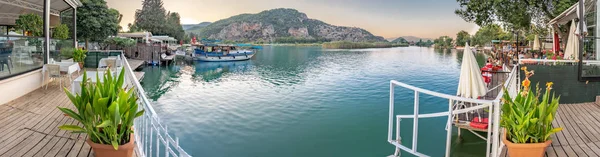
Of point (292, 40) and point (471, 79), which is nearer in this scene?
point (471, 79)

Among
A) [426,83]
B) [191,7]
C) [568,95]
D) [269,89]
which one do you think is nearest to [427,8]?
[191,7]

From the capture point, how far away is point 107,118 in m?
3.40

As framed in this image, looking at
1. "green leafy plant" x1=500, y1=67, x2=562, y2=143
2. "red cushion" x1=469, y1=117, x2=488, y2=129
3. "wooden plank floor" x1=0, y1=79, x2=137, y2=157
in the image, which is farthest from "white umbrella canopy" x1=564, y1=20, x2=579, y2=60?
"wooden plank floor" x1=0, y1=79, x2=137, y2=157

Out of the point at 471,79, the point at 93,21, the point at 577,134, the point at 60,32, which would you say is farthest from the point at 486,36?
the point at 577,134

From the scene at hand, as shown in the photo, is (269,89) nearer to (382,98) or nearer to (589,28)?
(382,98)

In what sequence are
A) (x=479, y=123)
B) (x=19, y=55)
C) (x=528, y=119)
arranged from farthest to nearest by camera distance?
(x=19, y=55) < (x=479, y=123) < (x=528, y=119)

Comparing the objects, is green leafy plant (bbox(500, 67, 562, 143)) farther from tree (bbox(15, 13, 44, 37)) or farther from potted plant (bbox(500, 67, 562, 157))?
tree (bbox(15, 13, 44, 37))

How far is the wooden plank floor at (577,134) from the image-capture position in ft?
14.8

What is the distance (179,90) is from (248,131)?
859cm

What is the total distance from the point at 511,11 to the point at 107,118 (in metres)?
21.1

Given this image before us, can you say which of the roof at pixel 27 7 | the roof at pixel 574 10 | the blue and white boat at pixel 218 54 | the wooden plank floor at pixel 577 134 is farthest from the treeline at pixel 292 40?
the wooden plank floor at pixel 577 134

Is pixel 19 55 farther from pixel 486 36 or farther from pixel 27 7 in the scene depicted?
pixel 486 36

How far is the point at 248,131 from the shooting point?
9.75 metres

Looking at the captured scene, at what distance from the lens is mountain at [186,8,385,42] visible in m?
147
